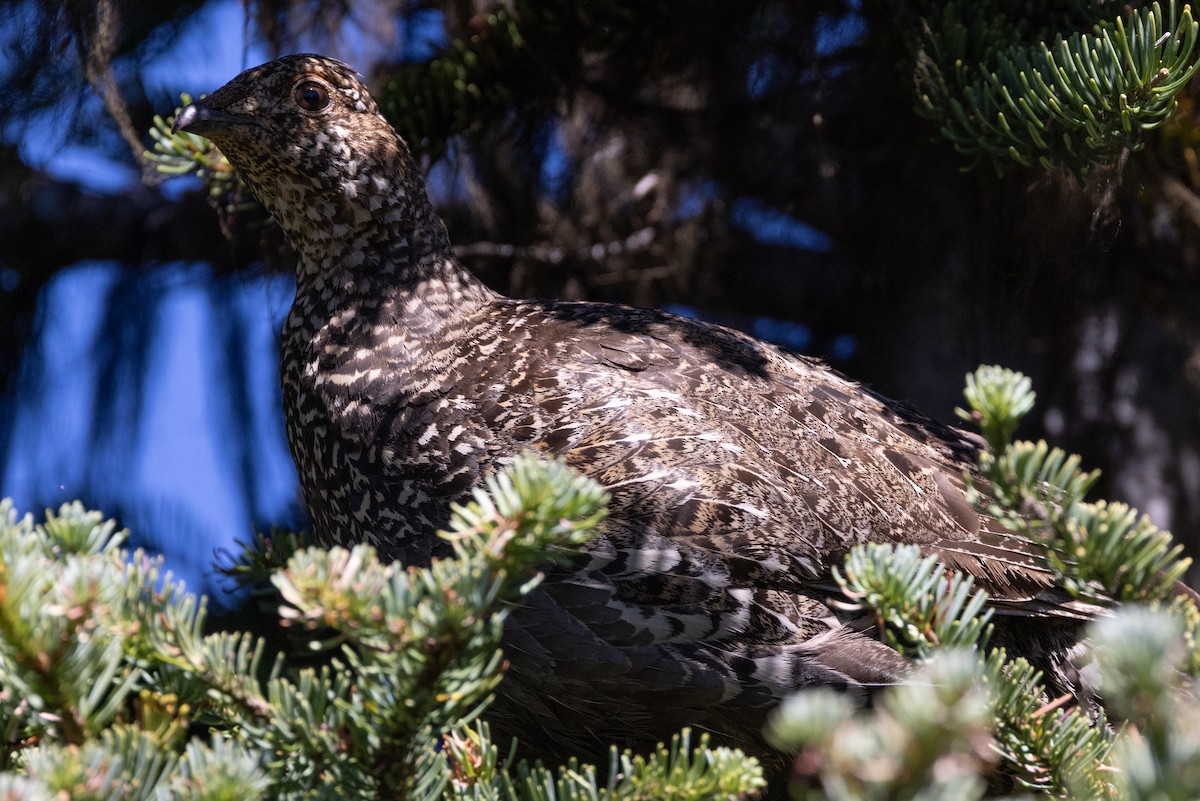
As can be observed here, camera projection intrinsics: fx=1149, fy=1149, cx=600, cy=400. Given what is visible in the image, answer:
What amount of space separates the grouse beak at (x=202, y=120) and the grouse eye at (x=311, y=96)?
174mm

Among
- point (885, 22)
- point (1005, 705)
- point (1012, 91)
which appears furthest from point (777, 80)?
point (1005, 705)

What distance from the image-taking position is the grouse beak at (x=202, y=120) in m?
2.94

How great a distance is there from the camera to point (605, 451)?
260 centimetres

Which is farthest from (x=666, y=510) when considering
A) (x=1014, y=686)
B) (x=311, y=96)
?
(x=311, y=96)

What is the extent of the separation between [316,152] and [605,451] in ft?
3.95

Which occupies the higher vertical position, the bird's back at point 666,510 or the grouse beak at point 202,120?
the grouse beak at point 202,120

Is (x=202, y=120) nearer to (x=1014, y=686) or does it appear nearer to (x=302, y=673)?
(x=302, y=673)

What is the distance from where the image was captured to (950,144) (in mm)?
3525

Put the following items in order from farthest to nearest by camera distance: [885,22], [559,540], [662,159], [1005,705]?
1. [662,159]
2. [885,22]
3. [1005,705]
4. [559,540]

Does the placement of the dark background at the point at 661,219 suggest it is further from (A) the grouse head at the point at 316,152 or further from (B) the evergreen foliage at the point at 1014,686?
(B) the evergreen foliage at the point at 1014,686

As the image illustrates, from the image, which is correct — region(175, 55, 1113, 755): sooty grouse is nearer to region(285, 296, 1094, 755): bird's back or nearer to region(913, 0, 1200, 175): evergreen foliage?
region(285, 296, 1094, 755): bird's back

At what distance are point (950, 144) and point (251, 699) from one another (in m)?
2.81

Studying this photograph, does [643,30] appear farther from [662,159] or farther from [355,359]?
[355,359]

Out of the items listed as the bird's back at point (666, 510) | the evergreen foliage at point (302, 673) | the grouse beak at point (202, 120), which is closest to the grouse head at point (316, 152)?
the grouse beak at point (202, 120)
